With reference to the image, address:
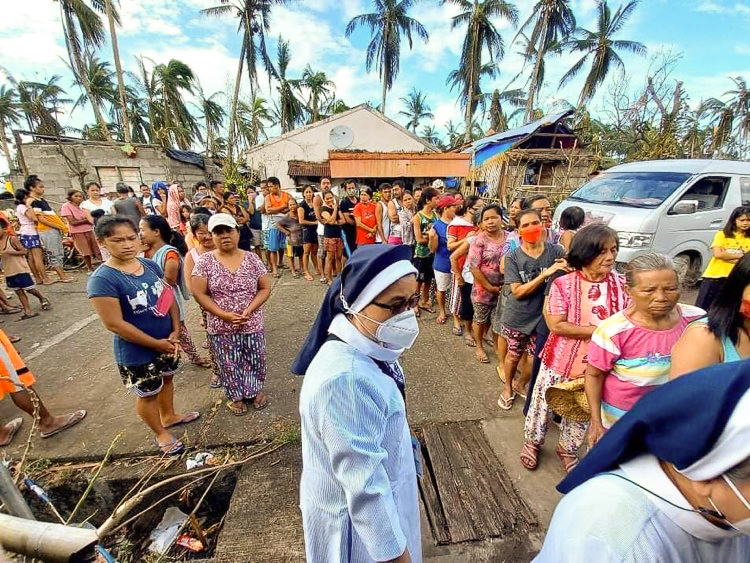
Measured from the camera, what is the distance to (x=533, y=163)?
604 inches

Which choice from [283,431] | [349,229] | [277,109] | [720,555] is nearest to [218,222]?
[283,431]

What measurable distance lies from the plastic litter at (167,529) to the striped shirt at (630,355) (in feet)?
9.26

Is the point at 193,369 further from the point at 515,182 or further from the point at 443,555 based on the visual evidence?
the point at 515,182

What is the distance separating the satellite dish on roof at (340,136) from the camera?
1961 cm

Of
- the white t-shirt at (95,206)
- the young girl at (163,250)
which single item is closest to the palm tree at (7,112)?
the white t-shirt at (95,206)

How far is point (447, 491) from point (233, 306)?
2.12 m

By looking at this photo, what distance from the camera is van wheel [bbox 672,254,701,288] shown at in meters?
5.72

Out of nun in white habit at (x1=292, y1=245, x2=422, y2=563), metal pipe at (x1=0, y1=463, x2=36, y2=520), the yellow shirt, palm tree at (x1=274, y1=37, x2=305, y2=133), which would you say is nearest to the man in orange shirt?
nun in white habit at (x1=292, y1=245, x2=422, y2=563)

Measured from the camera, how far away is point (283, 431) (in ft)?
9.00

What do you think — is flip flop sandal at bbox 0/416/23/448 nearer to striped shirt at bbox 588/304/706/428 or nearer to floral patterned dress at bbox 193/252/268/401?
floral patterned dress at bbox 193/252/268/401

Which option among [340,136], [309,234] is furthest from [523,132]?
[309,234]

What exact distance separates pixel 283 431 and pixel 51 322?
474 centimetres

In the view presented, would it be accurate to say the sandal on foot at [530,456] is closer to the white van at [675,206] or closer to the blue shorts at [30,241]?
the white van at [675,206]

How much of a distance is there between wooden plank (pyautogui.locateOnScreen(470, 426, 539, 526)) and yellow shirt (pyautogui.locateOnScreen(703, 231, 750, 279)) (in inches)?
133
